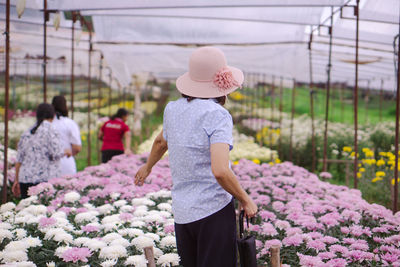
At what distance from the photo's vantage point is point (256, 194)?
420 cm

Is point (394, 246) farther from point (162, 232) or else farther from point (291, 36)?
point (291, 36)

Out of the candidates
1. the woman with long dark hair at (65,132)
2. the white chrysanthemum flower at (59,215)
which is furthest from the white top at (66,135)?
the white chrysanthemum flower at (59,215)

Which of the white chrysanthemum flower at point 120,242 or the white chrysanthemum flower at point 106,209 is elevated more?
the white chrysanthemum flower at point 120,242

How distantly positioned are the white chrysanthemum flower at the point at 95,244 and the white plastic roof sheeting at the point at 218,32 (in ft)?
10.3

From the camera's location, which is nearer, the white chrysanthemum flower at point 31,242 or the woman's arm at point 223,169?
the woman's arm at point 223,169

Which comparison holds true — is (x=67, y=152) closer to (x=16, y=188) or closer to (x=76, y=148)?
(x=76, y=148)

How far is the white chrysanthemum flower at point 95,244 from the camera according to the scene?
2.55m

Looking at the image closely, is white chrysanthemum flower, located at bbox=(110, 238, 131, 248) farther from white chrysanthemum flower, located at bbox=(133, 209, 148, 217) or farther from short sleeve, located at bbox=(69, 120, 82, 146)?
short sleeve, located at bbox=(69, 120, 82, 146)

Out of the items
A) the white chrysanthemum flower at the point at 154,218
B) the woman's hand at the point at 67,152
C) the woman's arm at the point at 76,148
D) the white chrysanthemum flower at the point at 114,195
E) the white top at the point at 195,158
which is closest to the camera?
the white top at the point at 195,158

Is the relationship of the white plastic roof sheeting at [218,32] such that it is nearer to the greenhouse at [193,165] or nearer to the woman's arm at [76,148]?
the greenhouse at [193,165]

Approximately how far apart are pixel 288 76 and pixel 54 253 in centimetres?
688

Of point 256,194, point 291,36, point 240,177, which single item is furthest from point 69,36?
point 256,194

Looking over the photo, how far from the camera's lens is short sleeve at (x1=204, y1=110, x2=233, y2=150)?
201 centimetres

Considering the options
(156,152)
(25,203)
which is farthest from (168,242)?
(25,203)
